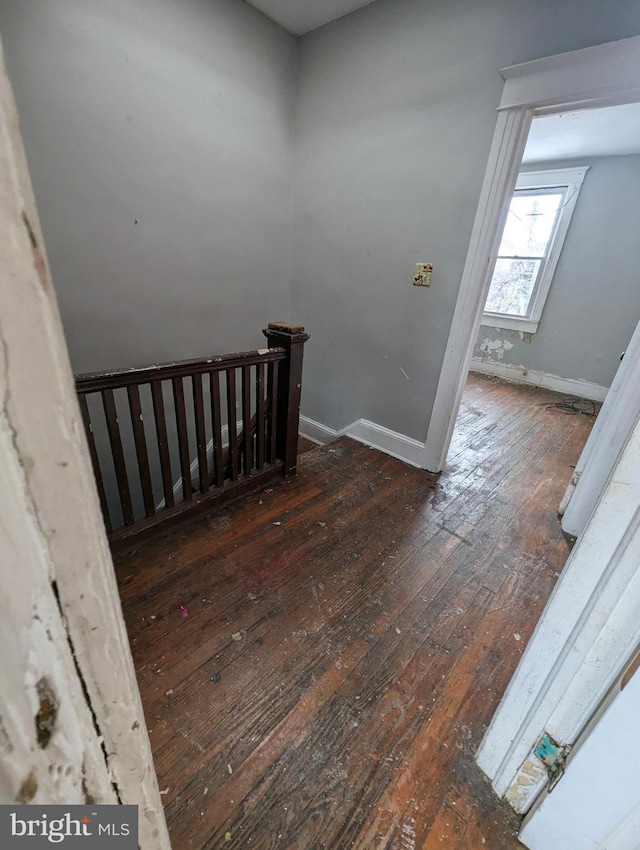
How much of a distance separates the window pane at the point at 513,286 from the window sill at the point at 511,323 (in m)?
0.07

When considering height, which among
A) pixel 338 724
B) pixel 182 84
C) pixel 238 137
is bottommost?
pixel 338 724

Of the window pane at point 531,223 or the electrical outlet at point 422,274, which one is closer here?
the electrical outlet at point 422,274

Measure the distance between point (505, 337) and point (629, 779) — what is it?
16.4 feet

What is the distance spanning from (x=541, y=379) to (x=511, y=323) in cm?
84

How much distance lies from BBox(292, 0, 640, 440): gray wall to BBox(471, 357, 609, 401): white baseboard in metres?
3.08

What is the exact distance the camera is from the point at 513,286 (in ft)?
15.2

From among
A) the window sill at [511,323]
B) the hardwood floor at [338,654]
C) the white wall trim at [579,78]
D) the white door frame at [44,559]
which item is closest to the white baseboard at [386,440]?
the hardwood floor at [338,654]

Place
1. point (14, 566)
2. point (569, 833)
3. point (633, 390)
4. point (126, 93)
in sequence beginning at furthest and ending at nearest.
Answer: point (126, 93) → point (633, 390) → point (569, 833) → point (14, 566)

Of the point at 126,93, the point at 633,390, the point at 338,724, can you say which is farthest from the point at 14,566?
the point at 126,93

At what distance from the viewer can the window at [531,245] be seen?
13.2 ft

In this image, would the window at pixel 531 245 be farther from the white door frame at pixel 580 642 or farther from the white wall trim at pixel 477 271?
the white door frame at pixel 580 642

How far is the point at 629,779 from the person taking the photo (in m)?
0.62

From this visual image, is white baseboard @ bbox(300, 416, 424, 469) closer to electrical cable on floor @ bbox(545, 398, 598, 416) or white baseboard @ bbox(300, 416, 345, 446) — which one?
white baseboard @ bbox(300, 416, 345, 446)

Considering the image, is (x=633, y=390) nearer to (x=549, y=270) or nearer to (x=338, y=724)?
(x=338, y=724)
